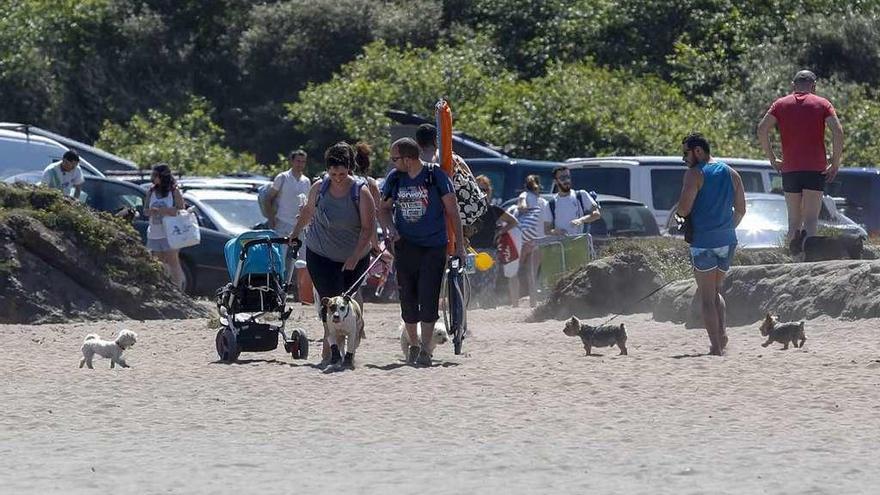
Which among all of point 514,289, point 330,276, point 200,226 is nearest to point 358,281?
point 330,276

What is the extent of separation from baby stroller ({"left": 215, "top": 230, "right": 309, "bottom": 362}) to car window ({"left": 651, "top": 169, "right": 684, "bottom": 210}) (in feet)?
35.6

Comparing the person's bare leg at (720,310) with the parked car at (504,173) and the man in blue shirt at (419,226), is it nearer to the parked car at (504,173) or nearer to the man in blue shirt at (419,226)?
the man in blue shirt at (419,226)

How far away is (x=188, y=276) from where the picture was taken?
66.3ft

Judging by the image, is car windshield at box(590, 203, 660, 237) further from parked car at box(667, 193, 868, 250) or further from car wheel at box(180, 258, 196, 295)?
car wheel at box(180, 258, 196, 295)

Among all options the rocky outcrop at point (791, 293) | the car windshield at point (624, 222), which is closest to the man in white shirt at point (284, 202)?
the rocky outcrop at point (791, 293)

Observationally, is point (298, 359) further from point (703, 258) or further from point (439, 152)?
point (703, 258)

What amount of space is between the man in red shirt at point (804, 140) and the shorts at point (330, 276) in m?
4.09

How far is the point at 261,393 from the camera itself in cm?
1044

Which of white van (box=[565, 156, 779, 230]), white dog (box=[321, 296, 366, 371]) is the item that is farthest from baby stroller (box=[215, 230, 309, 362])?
white van (box=[565, 156, 779, 230])

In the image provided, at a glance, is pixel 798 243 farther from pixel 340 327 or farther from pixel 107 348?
pixel 107 348

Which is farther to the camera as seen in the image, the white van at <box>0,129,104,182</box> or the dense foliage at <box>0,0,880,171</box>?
the dense foliage at <box>0,0,880,171</box>

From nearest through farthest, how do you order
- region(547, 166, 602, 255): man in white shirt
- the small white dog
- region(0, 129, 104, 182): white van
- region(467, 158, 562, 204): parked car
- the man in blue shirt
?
the man in blue shirt → the small white dog → region(547, 166, 602, 255): man in white shirt → region(467, 158, 562, 204): parked car → region(0, 129, 104, 182): white van

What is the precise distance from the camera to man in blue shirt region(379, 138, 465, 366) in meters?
11.7

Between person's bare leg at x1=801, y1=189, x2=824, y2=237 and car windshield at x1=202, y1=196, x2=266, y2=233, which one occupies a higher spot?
car windshield at x1=202, y1=196, x2=266, y2=233
